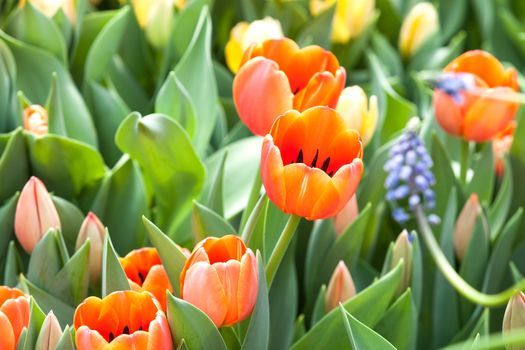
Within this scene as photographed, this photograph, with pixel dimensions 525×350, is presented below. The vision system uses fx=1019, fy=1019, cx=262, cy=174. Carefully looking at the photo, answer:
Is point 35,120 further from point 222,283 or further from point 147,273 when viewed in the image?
point 222,283

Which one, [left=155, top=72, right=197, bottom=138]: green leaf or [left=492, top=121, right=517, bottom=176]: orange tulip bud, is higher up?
[left=155, top=72, right=197, bottom=138]: green leaf

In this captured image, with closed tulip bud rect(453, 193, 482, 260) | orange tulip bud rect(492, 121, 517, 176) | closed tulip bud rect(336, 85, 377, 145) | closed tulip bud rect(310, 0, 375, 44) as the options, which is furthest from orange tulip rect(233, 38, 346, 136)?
closed tulip bud rect(310, 0, 375, 44)

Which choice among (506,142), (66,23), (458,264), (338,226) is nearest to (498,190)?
(506,142)

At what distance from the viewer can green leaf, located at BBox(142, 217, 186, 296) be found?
883 mm

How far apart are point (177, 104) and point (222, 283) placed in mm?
503

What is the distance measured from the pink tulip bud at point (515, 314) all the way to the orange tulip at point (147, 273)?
0.29m

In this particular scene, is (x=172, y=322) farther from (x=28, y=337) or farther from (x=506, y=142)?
(x=506, y=142)

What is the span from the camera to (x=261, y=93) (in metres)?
0.92

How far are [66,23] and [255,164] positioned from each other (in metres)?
0.36

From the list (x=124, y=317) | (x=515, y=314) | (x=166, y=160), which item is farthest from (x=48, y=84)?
(x=515, y=314)

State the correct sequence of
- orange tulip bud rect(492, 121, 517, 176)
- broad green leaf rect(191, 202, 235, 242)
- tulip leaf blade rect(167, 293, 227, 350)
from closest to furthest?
1. tulip leaf blade rect(167, 293, 227, 350)
2. broad green leaf rect(191, 202, 235, 242)
3. orange tulip bud rect(492, 121, 517, 176)

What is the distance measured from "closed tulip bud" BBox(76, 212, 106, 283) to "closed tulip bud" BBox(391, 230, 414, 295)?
12.0 inches

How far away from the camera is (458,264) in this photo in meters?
1.25

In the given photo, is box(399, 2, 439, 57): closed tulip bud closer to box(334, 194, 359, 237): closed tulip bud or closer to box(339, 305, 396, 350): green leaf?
box(334, 194, 359, 237): closed tulip bud
